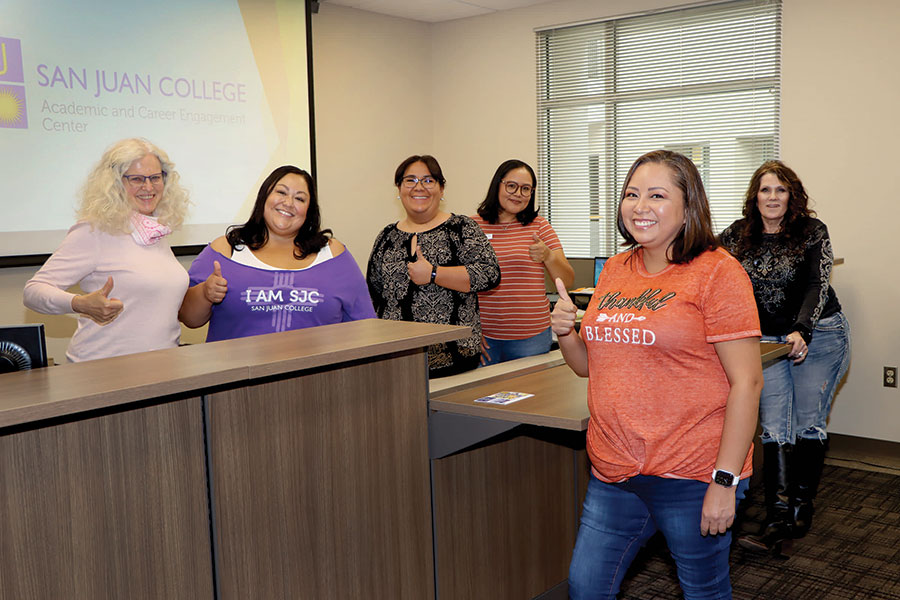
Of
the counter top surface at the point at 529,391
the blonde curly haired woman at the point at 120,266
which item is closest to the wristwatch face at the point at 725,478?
the counter top surface at the point at 529,391

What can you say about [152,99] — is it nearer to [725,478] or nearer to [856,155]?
[725,478]

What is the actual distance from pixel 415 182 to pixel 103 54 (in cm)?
207

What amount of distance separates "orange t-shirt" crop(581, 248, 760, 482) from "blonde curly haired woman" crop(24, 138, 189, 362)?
136 cm

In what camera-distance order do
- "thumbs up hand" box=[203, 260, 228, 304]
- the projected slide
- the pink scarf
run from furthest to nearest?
the projected slide, the pink scarf, "thumbs up hand" box=[203, 260, 228, 304]

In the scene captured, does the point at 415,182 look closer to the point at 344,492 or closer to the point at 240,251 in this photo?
the point at 240,251

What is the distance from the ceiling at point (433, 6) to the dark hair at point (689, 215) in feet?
13.5

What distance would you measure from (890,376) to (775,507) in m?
1.70

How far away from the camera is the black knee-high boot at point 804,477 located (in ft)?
10.7

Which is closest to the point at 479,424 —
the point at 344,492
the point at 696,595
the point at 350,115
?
the point at 344,492

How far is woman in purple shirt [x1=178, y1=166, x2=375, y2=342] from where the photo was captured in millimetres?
2363

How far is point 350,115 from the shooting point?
18.2ft

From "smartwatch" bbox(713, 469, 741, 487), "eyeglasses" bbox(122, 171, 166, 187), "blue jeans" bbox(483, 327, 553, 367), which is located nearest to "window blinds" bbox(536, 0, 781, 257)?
"blue jeans" bbox(483, 327, 553, 367)

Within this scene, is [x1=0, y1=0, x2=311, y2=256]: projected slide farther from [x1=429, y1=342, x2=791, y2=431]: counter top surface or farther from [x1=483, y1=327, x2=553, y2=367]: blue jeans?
[x1=429, y1=342, x2=791, y2=431]: counter top surface

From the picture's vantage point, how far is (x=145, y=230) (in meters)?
2.39
